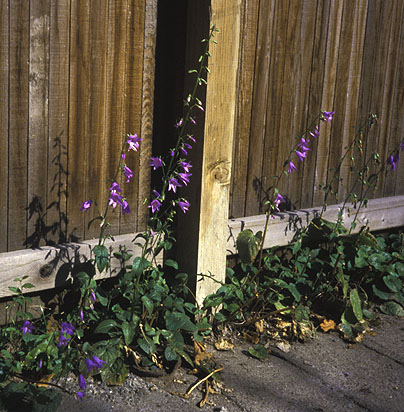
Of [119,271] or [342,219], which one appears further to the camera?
[342,219]

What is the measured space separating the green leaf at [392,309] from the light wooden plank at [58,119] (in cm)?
212

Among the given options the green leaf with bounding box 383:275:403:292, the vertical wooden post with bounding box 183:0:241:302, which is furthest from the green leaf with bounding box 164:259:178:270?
the green leaf with bounding box 383:275:403:292

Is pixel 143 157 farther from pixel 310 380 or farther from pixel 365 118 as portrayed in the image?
pixel 365 118

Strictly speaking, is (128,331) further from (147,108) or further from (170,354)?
(147,108)

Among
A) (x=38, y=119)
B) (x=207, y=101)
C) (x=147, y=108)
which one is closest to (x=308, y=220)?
(x=207, y=101)

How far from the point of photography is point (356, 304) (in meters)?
3.98

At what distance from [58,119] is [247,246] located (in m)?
1.25

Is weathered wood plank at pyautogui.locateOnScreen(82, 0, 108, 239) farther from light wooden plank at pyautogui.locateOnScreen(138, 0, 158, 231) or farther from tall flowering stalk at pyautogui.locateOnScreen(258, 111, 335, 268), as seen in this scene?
tall flowering stalk at pyautogui.locateOnScreen(258, 111, 335, 268)

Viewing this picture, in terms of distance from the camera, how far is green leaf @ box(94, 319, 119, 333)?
313 cm

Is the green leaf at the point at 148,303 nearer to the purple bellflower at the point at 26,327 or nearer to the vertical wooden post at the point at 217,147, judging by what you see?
the vertical wooden post at the point at 217,147

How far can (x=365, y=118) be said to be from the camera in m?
4.81

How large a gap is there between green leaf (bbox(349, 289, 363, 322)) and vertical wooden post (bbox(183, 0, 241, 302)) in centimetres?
84

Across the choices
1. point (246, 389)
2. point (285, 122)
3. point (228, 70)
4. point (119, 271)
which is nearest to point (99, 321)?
point (119, 271)

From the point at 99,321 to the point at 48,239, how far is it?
46 cm
